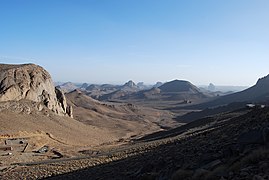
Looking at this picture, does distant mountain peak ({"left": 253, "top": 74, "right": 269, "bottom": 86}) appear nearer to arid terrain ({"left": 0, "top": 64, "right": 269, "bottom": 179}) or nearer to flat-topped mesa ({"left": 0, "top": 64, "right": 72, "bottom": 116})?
arid terrain ({"left": 0, "top": 64, "right": 269, "bottom": 179})

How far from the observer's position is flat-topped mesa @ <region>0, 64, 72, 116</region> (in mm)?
51000

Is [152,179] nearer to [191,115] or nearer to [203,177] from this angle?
[203,177]

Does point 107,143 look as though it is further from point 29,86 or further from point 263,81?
point 263,81

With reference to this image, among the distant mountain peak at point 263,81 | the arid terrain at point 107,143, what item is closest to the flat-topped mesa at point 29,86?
the arid terrain at point 107,143

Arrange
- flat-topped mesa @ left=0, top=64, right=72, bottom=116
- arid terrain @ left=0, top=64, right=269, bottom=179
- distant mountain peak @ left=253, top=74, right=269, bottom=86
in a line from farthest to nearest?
distant mountain peak @ left=253, top=74, right=269, bottom=86 < flat-topped mesa @ left=0, top=64, right=72, bottom=116 < arid terrain @ left=0, top=64, right=269, bottom=179

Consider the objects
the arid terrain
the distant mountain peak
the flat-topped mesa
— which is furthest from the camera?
the distant mountain peak

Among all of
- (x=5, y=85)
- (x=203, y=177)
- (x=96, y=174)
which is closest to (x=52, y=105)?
(x=5, y=85)

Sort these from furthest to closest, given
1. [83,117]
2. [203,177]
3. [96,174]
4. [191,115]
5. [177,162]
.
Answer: [191,115] < [83,117] < [96,174] < [177,162] < [203,177]

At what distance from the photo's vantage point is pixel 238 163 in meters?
9.42

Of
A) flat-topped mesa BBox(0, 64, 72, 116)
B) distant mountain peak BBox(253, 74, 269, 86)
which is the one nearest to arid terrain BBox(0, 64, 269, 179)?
flat-topped mesa BBox(0, 64, 72, 116)

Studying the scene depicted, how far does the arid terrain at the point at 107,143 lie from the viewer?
1121 cm

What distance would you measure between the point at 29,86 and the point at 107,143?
15971 millimetres

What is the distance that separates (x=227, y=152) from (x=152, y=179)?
2.55 meters

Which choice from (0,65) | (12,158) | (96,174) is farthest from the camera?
(0,65)
